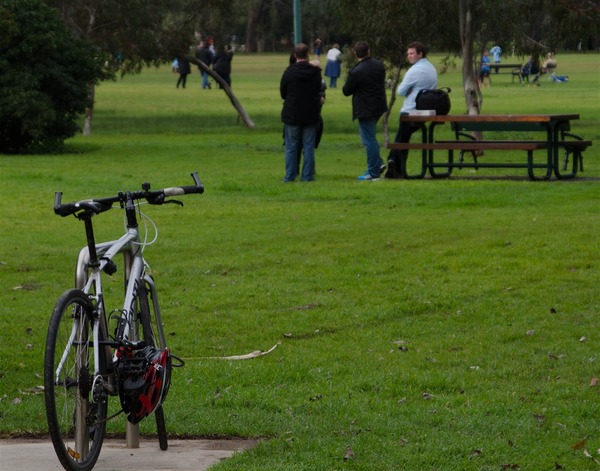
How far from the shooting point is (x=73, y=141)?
3027 cm

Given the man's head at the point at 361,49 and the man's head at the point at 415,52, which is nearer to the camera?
the man's head at the point at 415,52

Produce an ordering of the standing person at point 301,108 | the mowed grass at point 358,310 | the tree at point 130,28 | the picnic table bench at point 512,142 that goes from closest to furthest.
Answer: the mowed grass at point 358,310 < the picnic table bench at point 512,142 < the standing person at point 301,108 < the tree at point 130,28

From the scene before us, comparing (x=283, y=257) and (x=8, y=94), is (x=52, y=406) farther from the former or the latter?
(x=8, y=94)

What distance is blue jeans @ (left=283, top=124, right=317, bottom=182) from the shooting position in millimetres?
19891

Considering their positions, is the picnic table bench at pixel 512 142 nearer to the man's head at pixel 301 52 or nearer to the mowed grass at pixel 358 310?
the mowed grass at pixel 358 310

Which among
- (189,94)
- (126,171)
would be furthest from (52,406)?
(189,94)

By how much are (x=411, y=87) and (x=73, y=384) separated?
15009 millimetres

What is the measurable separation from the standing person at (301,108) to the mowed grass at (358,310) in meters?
0.45

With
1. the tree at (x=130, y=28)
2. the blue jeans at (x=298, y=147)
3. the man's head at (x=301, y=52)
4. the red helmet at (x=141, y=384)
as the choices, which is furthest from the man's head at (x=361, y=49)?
the red helmet at (x=141, y=384)

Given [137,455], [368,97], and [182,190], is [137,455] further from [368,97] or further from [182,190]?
[368,97]

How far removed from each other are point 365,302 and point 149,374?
15.5ft

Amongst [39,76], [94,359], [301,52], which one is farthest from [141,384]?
[39,76]

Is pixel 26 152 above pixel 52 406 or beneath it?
beneath

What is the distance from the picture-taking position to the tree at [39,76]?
86.1 feet
